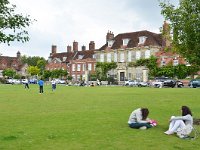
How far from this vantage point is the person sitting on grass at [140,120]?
561 inches

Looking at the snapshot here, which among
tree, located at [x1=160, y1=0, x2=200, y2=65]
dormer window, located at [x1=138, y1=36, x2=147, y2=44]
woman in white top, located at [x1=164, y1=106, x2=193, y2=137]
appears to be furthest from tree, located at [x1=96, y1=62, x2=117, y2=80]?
woman in white top, located at [x1=164, y1=106, x2=193, y2=137]

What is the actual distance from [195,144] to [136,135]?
2174 mm

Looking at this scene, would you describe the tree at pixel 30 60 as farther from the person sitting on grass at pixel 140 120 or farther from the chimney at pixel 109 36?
the person sitting on grass at pixel 140 120

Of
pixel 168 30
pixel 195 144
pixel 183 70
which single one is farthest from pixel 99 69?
pixel 195 144

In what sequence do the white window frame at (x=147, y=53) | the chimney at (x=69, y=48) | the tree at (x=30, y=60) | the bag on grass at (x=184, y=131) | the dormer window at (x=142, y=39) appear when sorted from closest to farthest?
the bag on grass at (x=184, y=131)
the white window frame at (x=147, y=53)
the dormer window at (x=142, y=39)
the chimney at (x=69, y=48)
the tree at (x=30, y=60)

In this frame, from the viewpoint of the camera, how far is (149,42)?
82.2m

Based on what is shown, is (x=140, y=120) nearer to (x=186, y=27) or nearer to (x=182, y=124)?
(x=182, y=124)

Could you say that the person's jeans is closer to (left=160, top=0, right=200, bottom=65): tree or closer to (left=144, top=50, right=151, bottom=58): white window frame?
(left=160, top=0, right=200, bottom=65): tree

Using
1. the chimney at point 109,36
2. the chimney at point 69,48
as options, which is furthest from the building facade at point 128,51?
→ the chimney at point 69,48

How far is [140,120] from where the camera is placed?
47.3 ft

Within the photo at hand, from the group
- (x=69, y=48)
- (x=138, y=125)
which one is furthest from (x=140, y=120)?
(x=69, y=48)

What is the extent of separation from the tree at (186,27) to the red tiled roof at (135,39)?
214 feet

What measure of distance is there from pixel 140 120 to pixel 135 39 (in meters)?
72.9

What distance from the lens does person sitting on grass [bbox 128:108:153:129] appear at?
14.2m
